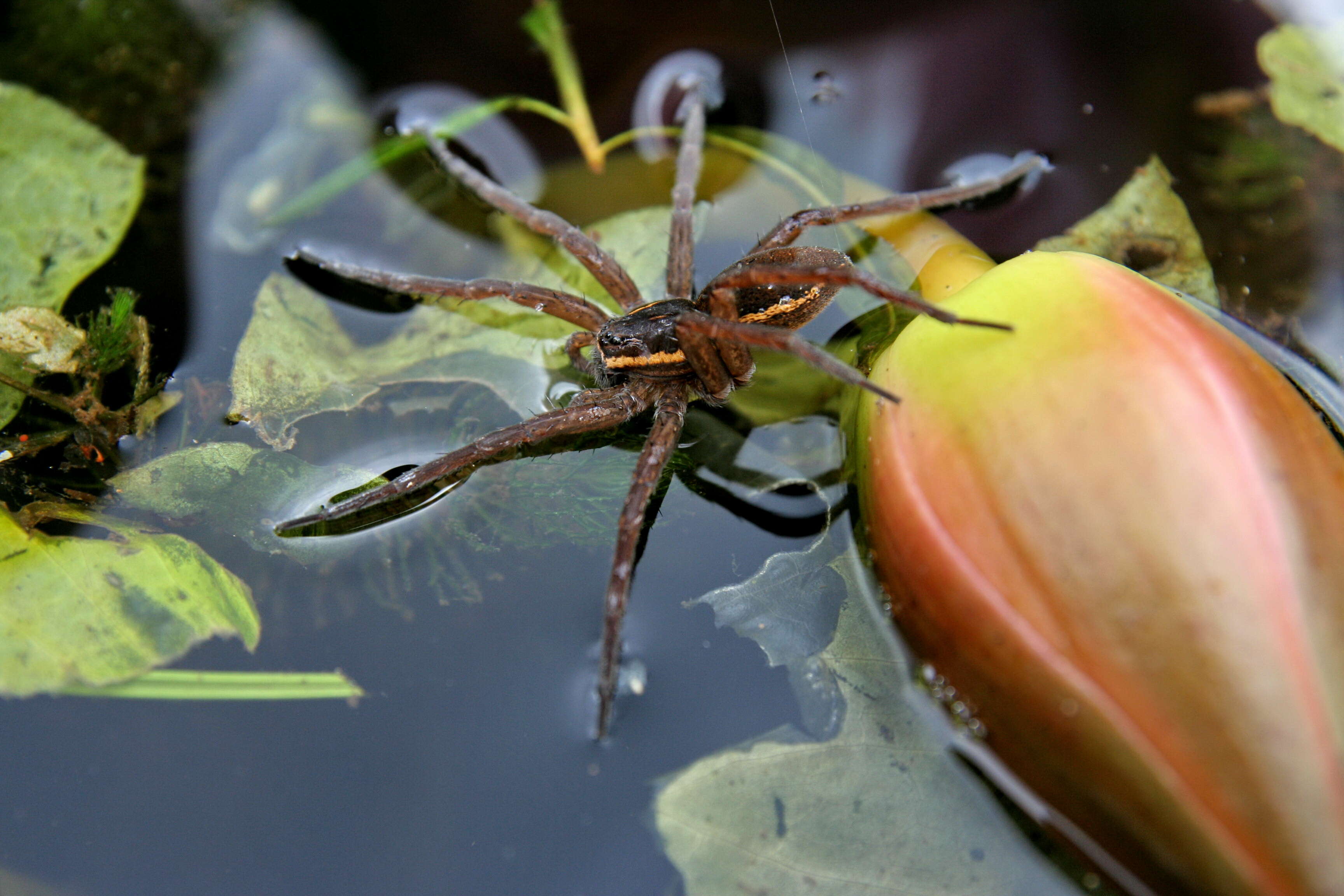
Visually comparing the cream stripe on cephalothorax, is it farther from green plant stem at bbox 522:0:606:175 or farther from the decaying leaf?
the decaying leaf

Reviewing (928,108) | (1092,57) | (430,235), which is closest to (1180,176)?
(1092,57)

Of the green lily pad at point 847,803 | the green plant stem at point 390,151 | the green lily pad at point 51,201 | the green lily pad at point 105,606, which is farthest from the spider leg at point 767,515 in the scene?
the green lily pad at point 51,201

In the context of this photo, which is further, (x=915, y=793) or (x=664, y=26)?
(x=664, y=26)

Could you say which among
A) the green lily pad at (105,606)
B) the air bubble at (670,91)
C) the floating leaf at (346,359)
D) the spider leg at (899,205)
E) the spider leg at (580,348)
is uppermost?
the air bubble at (670,91)

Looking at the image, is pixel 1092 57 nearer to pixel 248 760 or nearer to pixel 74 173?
pixel 248 760

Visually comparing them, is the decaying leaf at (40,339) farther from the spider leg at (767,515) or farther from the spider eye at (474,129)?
the spider leg at (767,515)

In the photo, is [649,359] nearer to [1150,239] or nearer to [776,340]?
[776,340]
